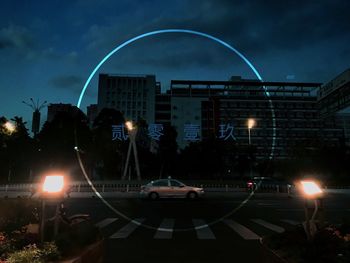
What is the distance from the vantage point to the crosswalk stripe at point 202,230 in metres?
10.9

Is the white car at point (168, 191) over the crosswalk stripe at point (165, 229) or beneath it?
over

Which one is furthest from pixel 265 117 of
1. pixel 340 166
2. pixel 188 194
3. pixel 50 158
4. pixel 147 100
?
pixel 188 194

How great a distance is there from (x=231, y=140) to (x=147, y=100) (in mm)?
51412

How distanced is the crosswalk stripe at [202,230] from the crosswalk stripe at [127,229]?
197 cm

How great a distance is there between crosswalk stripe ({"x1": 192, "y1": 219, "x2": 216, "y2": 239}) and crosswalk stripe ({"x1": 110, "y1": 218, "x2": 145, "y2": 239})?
77.5 inches

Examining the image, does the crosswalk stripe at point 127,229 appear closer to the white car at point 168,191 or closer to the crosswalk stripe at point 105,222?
the crosswalk stripe at point 105,222

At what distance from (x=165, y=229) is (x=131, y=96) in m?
134

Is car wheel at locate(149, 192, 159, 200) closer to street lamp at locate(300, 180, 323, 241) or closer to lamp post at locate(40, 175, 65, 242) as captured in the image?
lamp post at locate(40, 175, 65, 242)

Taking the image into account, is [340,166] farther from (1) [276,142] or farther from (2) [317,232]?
(1) [276,142]

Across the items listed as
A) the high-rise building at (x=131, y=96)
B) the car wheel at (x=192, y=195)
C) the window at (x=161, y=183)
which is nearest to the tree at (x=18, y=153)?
the window at (x=161, y=183)

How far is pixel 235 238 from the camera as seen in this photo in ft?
34.5

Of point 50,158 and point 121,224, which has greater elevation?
point 50,158

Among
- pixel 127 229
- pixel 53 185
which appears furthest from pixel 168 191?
pixel 53 185

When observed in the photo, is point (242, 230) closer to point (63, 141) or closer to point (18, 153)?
point (63, 141)
